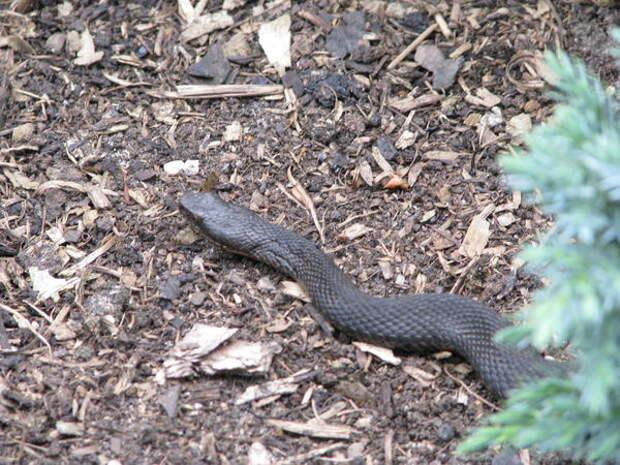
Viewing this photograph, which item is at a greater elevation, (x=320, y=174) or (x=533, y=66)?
(x=533, y=66)

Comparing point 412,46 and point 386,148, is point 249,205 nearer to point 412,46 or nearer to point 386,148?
point 386,148

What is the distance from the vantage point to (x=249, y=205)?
662 centimetres

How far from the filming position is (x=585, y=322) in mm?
3078

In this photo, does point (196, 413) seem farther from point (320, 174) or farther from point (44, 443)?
point (320, 174)

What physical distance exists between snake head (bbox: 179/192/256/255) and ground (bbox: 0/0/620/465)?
0.45ft

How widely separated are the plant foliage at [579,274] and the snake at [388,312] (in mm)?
1357

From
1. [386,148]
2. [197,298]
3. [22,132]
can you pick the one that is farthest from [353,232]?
[22,132]

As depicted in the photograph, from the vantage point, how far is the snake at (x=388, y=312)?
207 inches

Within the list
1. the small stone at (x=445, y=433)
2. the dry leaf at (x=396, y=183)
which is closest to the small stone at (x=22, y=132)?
the dry leaf at (x=396, y=183)

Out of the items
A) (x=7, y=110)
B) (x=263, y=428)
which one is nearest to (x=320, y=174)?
(x=263, y=428)

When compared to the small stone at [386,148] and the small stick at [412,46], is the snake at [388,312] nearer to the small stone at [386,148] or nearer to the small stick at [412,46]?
the small stone at [386,148]

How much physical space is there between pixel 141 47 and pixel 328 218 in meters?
Answer: 2.54

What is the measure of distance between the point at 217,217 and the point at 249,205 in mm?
364

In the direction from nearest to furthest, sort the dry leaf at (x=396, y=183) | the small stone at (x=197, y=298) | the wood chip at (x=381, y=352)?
the wood chip at (x=381, y=352) < the small stone at (x=197, y=298) < the dry leaf at (x=396, y=183)
